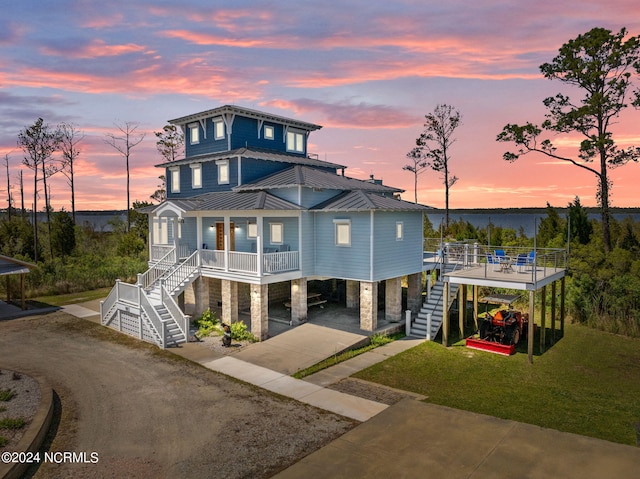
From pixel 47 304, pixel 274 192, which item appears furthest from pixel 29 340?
pixel 274 192

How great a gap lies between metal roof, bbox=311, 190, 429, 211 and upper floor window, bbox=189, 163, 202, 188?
9.39m

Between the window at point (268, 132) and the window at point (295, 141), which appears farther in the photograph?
the window at point (295, 141)

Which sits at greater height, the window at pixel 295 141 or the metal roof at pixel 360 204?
the window at pixel 295 141

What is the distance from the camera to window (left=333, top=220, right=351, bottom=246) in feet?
71.2

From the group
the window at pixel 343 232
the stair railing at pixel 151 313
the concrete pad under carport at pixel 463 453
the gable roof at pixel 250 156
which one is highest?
the gable roof at pixel 250 156

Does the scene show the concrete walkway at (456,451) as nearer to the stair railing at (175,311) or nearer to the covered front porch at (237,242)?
the covered front porch at (237,242)

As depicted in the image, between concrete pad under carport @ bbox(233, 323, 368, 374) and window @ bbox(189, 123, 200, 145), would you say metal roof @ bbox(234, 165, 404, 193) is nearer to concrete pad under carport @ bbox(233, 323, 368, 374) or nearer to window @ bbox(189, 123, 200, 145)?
window @ bbox(189, 123, 200, 145)

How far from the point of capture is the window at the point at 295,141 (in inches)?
1215

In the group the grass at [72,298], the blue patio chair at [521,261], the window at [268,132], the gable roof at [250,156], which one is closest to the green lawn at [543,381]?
the blue patio chair at [521,261]

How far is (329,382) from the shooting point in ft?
50.6

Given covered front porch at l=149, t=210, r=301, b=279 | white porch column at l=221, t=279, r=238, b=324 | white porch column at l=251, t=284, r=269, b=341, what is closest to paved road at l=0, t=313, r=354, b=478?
white porch column at l=251, t=284, r=269, b=341

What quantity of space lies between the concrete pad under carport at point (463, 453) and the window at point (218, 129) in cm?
2427

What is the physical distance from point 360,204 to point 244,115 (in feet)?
37.5

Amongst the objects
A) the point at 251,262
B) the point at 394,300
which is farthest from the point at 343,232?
the point at 251,262
